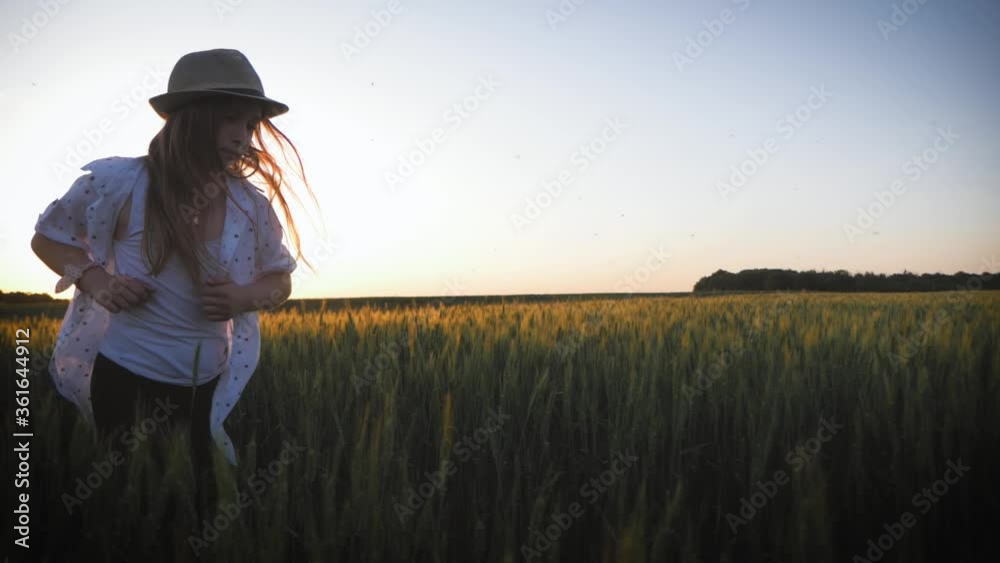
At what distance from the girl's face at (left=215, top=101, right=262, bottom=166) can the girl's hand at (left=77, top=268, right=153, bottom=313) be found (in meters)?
0.43

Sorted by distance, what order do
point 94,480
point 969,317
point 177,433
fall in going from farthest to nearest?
point 969,317 → point 94,480 → point 177,433

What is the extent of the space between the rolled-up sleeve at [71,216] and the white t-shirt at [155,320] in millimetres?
95

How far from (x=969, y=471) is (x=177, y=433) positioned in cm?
195

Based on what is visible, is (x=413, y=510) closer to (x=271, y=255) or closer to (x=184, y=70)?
(x=271, y=255)

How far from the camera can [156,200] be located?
175cm

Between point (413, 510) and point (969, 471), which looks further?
point (969, 471)

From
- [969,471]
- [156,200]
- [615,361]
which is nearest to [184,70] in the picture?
[156,200]

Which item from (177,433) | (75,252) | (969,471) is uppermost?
(75,252)
